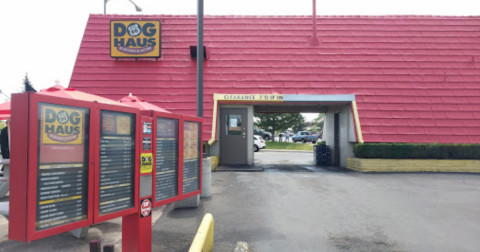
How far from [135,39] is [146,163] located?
1259 centimetres

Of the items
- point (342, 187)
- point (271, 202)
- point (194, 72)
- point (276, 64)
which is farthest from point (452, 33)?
point (271, 202)

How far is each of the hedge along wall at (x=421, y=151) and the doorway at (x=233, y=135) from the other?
5234mm

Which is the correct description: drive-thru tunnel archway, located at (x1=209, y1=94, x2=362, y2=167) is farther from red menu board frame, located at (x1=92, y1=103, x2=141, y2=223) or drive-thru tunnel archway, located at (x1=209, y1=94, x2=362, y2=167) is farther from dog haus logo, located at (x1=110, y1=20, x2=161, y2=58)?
red menu board frame, located at (x1=92, y1=103, x2=141, y2=223)

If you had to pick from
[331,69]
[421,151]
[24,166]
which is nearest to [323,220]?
[24,166]

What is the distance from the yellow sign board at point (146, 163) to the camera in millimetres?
4398

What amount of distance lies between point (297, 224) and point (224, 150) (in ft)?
29.6

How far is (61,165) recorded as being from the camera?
3.45 m

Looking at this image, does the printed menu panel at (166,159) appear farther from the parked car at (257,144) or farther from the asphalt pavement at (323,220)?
the parked car at (257,144)

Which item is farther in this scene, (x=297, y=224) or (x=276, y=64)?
(x=276, y=64)

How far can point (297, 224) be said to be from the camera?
6.32 metres

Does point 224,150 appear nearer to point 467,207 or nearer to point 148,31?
point 148,31

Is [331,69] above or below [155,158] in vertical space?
above

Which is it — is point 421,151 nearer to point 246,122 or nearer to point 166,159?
point 246,122

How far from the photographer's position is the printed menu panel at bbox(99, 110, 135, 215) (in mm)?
3889
